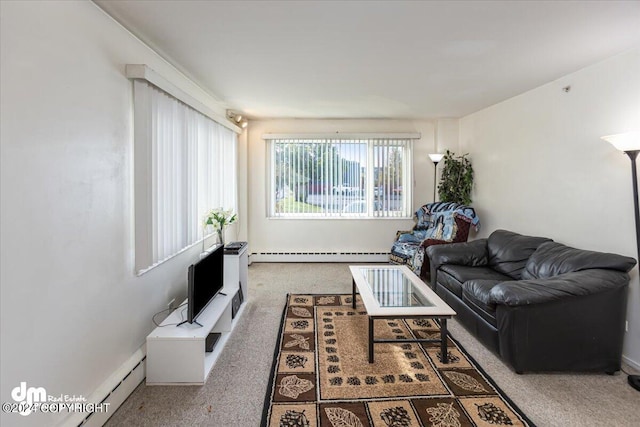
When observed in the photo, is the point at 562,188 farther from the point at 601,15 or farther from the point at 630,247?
the point at 601,15

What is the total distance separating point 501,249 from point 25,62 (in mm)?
4089

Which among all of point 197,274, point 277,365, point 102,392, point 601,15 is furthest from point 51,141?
point 601,15

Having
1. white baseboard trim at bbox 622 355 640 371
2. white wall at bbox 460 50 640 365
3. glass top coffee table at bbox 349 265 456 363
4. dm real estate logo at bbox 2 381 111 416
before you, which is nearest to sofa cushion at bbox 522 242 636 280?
white wall at bbox 460 50 640 365

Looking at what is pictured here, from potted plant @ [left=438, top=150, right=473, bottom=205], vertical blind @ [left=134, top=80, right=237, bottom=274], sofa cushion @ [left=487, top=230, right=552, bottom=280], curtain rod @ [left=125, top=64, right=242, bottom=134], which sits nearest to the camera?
curtain rod @ [left=125, top=64, right=242, bottom=134]

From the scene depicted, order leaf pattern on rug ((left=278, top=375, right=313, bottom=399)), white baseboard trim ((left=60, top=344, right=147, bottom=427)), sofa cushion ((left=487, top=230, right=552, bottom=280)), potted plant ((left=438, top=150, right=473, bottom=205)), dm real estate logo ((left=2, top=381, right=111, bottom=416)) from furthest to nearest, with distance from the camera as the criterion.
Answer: potted plant ((left=438, top=150, right=473, bottom=205))
sofa cushion ((left=487, top=230, right=552, bottom=280))
leaf pattern on rug ((left=278, top=375, right=313, bottom=399))
white baseboard trim ((left=60, top=344, right=147, bottom=427))
dm real estate logo ((left=2, top=381, right=111, bottom=416))

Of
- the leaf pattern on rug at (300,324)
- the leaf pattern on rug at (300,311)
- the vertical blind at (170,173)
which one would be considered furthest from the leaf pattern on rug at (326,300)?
the vertical blind at (170,173)

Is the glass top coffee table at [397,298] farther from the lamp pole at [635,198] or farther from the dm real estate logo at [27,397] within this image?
the dm real estate logo at [27,397]

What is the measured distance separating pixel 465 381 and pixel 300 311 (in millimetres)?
1718

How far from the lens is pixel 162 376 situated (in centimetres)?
219

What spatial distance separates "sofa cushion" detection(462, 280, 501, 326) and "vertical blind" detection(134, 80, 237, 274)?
261 centimetres

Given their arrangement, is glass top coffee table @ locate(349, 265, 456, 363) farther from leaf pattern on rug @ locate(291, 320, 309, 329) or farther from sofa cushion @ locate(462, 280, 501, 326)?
leaf pattern on rug @ locate(291, 320, 309, 329)

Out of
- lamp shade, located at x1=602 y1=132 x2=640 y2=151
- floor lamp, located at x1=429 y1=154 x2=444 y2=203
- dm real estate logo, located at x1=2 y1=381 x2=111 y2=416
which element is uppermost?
floor lamp, located at x1=429 y1=154 x2=444 y2=203

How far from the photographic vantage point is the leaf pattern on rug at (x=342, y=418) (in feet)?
5.93

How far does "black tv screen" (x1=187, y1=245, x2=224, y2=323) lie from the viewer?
7.49ft
